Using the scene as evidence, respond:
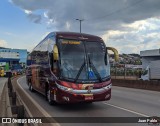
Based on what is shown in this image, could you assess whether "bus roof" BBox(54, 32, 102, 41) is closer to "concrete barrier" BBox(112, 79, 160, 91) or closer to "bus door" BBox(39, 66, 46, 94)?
"bus door" BBox(39, 66, 46, 94)

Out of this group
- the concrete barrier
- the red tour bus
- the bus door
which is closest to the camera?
the red tour bus

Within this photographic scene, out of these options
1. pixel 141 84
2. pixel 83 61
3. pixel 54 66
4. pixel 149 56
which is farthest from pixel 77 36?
pixel 149 56

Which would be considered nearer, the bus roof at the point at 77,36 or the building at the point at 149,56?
the bus roof at the point at 77,36

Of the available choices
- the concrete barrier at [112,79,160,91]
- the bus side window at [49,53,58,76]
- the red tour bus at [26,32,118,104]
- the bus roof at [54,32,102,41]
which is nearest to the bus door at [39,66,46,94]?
the red tour bus at [26,32,118,104]

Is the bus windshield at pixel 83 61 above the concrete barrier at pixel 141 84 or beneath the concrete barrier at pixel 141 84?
above

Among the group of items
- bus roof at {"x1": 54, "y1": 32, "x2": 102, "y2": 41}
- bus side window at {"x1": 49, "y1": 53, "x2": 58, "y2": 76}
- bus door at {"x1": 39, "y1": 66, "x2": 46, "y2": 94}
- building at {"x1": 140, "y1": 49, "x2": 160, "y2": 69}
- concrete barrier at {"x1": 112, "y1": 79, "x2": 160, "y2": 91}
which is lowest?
concrete barrier at {"x1": 112, "y1": 79, "x2": 160, "y2": 91}

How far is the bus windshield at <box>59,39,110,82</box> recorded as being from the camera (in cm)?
1252

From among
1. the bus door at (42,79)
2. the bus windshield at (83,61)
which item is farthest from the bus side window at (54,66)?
the bus door at (42,79)

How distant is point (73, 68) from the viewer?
12570 millimetres

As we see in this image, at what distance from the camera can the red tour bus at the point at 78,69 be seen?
12.3 meters

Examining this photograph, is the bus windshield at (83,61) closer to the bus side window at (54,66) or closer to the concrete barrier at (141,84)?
the bus side window at (54,66)

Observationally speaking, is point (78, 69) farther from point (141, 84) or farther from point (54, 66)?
point (141, 84)

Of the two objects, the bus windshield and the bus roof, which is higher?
the bus roof

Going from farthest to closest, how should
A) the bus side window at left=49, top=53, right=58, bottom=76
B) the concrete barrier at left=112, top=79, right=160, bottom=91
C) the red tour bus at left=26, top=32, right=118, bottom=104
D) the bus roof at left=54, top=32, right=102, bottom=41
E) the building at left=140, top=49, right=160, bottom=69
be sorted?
the building at left=140, top=49, right=160, bottom=69 < the concrete barrier at left=112, top=79, right=160, bottom=91 < the bus roof at left=54, top=32, right=102, bottom=41 < the bus side window at left=49, top=53, right=58, bottom=76 < the red tour bus at left=26, top=32, right=118, bottom=104
